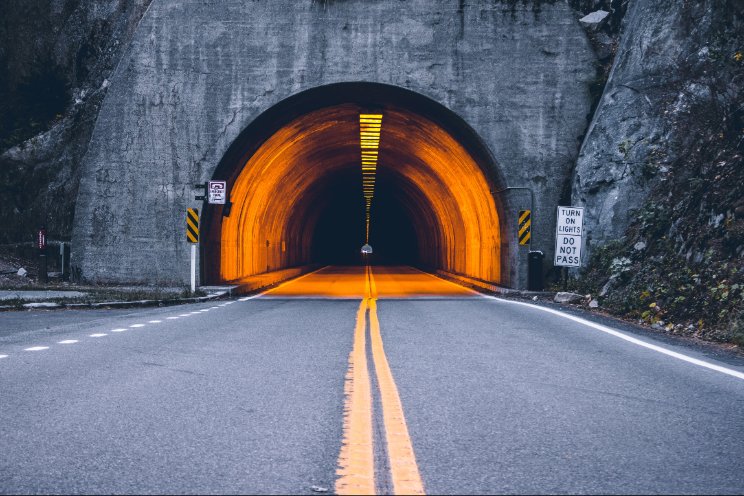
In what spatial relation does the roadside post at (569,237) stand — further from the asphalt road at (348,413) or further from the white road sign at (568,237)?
the asphalt road at (348,413)

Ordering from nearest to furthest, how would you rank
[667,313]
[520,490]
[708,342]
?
[520,490] → [708,342] → [667,313]

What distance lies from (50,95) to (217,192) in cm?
1838

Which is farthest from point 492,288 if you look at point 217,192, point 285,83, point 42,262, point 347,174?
point 347,174

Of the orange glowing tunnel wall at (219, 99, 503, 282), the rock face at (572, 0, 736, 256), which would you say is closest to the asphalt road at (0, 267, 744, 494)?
the rock face at (572, 0, 736, 256)

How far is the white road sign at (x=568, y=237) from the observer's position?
60.7 feet

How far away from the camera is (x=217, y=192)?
63.5ft

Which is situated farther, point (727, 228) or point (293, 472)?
point (727, 228)

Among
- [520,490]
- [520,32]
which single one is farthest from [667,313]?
[520,32]

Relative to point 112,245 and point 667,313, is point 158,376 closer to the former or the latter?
point 667,313

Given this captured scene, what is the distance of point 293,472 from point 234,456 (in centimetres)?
44

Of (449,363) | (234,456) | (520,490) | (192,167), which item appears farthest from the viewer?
(192,167)

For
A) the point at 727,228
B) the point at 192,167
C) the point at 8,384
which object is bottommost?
the point at 8,384

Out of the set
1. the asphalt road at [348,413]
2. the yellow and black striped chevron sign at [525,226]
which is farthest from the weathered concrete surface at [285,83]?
the asphalt road at [348,413]

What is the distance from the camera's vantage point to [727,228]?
1239cm
